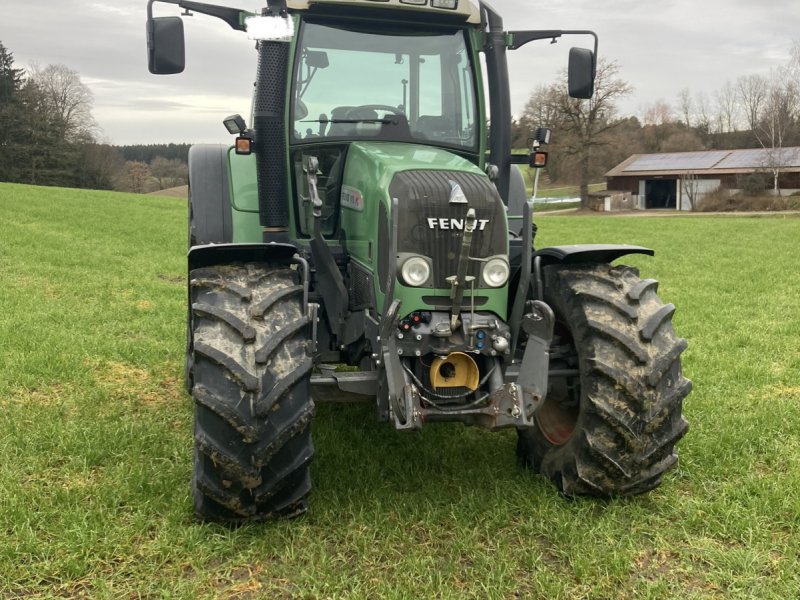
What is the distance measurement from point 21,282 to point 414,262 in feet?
29.5

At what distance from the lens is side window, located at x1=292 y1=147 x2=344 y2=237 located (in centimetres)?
475

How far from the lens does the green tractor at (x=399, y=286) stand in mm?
3535

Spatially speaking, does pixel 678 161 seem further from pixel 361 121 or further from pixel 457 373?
pixel 457 373

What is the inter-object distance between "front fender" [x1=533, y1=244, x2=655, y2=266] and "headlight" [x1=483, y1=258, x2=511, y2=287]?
546mm

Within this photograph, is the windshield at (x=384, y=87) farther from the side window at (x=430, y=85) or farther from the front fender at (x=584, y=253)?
the front fender at (x=584, y=253)

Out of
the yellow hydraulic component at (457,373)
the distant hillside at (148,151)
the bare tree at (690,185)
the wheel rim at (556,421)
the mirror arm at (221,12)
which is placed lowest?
the wheel rim at (556,421)

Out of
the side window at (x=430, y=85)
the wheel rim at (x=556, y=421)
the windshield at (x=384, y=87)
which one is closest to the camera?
the wheel rim at (x=556, y=421)

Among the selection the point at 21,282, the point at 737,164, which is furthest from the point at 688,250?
the point at 737,164

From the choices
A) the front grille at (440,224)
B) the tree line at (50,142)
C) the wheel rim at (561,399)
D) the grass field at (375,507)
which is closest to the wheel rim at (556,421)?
the wheel rim at (561,399)

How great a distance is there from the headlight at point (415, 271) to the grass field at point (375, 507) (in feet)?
3.99

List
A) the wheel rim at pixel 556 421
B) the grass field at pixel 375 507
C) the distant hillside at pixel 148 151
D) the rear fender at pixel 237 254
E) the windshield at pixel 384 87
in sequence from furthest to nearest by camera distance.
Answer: the distant hillside at pixel 148 151
the windshield at pixel 384 87
the wheel rim at pixel 556 421
the rear fender at pixel 237 254
the grass field at pixel 375 507

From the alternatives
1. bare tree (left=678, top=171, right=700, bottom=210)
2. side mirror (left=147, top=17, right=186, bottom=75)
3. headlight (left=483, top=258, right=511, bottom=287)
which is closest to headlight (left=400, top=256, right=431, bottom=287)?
headlight (left=483, top=258, right=511, bottom=287)

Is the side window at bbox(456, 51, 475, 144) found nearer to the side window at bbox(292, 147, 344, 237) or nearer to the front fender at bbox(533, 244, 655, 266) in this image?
the side window at bbox(292, 147, 344, 237)

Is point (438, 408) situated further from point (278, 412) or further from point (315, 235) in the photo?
point (315, 235)
